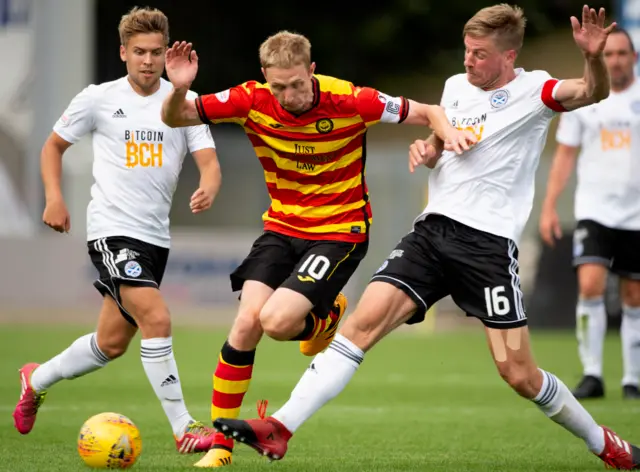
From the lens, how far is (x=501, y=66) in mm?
6270

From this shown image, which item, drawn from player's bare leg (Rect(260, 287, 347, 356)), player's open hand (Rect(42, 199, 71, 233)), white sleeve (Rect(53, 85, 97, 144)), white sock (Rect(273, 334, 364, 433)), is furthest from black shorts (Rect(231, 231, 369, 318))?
white sleeve (Rect(53, 85, 97, 144))

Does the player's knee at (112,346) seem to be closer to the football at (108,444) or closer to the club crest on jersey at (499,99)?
the football at (108,444)

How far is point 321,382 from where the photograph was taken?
5793mm

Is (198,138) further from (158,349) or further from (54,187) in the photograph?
(158,349)

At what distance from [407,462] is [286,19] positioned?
23.0 metres

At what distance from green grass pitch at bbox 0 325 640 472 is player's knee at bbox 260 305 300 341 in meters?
0.65

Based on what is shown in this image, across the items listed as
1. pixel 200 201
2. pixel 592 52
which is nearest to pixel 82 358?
pixel 200 201

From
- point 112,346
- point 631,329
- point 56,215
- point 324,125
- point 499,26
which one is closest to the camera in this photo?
point 499,26

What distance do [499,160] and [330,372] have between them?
1372 mm

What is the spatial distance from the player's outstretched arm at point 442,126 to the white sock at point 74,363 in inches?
89.6

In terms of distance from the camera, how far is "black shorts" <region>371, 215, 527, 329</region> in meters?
6.05

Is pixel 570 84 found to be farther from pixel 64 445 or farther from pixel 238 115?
pixel 64 445

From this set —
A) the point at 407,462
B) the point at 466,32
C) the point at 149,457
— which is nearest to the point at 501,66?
the point at 466,32

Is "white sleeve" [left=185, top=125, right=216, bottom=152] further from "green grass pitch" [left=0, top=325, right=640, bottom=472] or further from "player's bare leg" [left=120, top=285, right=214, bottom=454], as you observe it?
"green grass pitch" [left=0, top=325, right=640, bottom=472]
